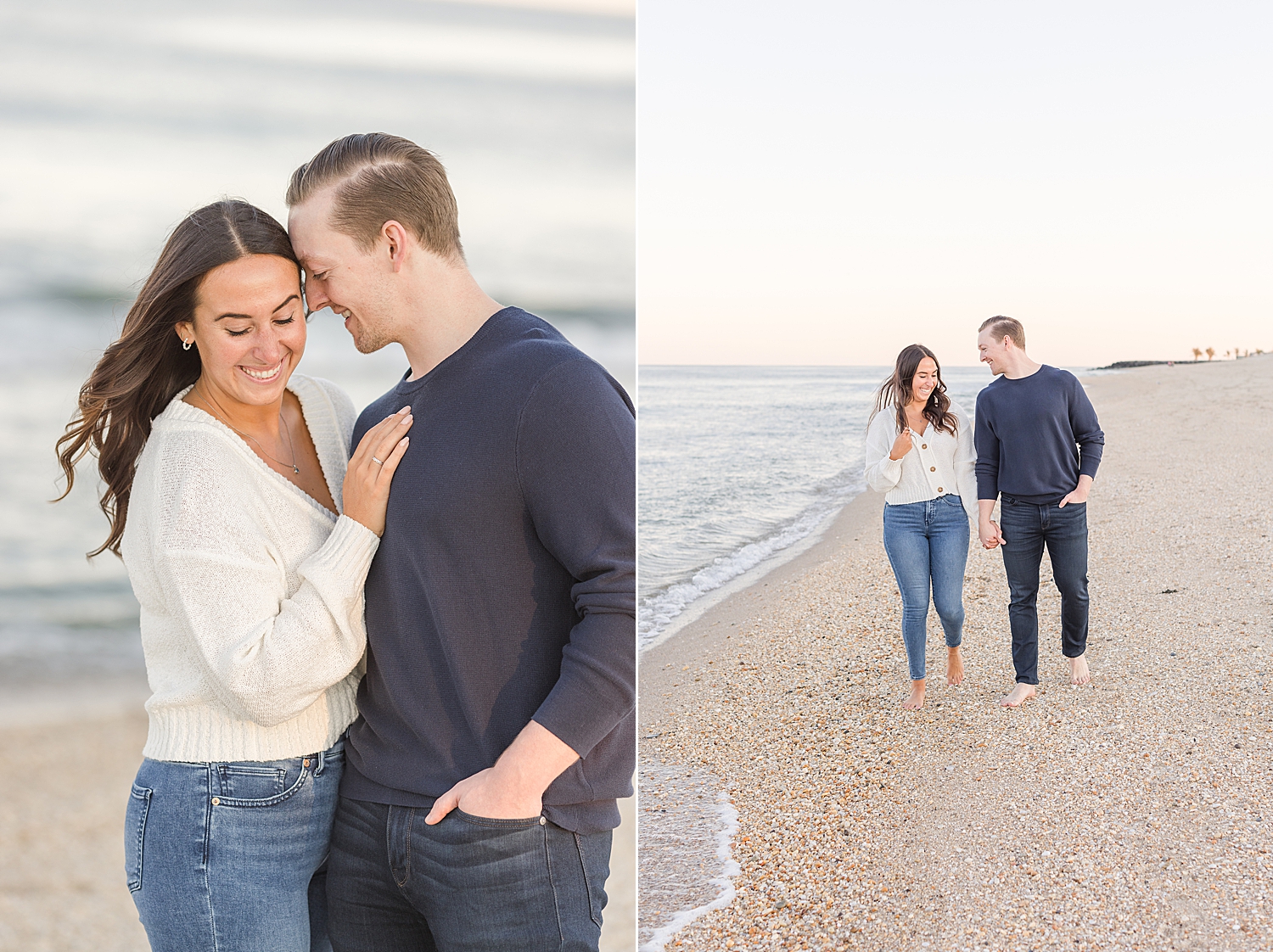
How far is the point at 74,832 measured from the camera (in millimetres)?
3436

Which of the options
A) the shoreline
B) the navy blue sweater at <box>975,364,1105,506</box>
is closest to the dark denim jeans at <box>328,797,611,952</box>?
the navy blue sweater at <box>975,364,1105,506</box>

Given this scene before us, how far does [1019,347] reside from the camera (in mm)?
2512

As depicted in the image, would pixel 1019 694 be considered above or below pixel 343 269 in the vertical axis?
below

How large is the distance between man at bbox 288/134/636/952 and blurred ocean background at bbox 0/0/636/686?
17.0ft

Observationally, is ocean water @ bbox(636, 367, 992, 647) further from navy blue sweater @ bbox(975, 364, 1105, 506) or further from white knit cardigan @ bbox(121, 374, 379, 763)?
white knit cardigan @ bbox(121, 374, 379, 763)

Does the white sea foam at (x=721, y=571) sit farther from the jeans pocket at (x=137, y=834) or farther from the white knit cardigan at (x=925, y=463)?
the jeans pocket at (x=137, y=834)

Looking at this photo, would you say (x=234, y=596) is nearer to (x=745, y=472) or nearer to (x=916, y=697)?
(x=916, y=697)

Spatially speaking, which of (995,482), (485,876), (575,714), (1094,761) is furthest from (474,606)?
(1094,761)

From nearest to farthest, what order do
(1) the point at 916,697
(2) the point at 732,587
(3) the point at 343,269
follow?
(3) the point at 343,269 < (1) the point at 916,697 < (2) the point at 732,587

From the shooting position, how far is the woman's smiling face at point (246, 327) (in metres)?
1.04

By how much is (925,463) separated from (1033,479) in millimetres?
255

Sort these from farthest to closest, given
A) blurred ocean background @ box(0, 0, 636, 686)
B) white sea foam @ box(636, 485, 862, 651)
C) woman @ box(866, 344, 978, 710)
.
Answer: blurred ocean background @ box(0, 0, 636, 686) → white sea foam @ box(636, 485, 862, 651) → woman @ box(866, 344, 978, 710)

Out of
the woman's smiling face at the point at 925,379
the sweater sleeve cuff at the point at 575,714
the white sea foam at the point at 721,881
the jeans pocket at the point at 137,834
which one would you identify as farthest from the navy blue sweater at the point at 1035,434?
the jeans pocket at the point at 137,834

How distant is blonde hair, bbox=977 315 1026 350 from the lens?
254 centimetres
